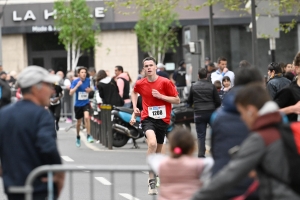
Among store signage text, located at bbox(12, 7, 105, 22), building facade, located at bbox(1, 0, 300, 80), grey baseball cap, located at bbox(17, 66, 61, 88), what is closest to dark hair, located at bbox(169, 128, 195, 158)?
grey baseball cap, located at bbox(17, 66, 61, 88)

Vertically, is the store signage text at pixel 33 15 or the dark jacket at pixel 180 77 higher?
the store signage text at pixel 33 15

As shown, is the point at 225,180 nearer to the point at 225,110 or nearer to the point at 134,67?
the point at 225,110

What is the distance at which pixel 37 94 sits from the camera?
699 centimetres

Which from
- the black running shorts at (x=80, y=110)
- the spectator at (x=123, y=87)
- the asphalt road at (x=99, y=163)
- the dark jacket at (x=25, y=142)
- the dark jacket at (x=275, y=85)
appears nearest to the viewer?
the dark jacket at (x=25, y=142)

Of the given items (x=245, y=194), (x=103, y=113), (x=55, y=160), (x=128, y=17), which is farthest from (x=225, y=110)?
(x=128, y=17)

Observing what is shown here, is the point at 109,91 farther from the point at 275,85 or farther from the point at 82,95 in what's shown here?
the point at 275,85

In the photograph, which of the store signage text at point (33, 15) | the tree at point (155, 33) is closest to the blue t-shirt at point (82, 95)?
the tree at point (155, 33)

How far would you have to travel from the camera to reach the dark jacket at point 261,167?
17.8 feet

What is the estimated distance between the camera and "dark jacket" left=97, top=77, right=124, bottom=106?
22578mm

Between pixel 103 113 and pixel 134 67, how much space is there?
1255 inches

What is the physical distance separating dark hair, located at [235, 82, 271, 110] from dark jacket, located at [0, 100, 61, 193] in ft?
5.54

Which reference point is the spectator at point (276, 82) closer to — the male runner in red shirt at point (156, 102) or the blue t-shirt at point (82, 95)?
the male runner in red shirt at point (156, 102)

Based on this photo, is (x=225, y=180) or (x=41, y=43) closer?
(x=225, y=180)

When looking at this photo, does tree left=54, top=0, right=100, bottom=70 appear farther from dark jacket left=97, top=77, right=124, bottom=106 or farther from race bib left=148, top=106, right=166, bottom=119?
race bib left=148, top=106, right=166, bottom=119
